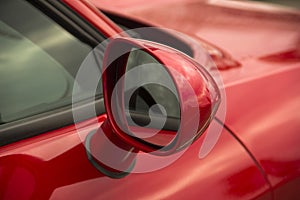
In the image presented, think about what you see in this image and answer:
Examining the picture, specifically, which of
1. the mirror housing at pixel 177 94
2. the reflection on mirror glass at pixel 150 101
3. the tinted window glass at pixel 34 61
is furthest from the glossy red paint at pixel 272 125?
the tinted window glass at pixel 34 61

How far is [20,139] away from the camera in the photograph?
140 cm

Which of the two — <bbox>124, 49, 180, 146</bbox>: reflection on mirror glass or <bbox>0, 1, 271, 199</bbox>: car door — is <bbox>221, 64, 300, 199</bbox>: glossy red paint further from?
<bbox>124, 49, 180, 146</bbox>: reflection on mirror glass

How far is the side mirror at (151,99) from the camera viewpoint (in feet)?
4.02

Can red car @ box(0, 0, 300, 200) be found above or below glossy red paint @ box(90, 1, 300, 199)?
above

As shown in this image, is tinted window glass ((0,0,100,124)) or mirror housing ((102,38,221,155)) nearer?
mirror housing ((102,38,221,155))

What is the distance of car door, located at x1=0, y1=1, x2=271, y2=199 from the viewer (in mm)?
1354

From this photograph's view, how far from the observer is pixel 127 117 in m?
1.42

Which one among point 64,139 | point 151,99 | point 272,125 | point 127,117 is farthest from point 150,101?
point 272,125

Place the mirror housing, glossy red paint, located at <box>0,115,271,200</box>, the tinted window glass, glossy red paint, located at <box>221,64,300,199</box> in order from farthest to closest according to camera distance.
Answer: glossy red paint, located at <box>221,64,300,199</box> → the tinted window glass → glossy red paint, located at <box>0,115,271,200</box> → the mirror housing

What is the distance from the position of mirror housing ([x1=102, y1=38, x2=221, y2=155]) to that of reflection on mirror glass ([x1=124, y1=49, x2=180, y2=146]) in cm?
2

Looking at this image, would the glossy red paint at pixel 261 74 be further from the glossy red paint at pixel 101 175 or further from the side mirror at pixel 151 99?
the side mirror at pixel 151 99

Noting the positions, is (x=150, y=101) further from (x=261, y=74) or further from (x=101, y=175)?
(x=261, y=74)

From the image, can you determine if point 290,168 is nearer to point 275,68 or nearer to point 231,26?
point 275,68

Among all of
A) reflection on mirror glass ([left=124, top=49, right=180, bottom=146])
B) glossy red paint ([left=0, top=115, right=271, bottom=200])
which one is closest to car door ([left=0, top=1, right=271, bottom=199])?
glossy red paint ([left=0, top=115, right=271, bottom=200])
